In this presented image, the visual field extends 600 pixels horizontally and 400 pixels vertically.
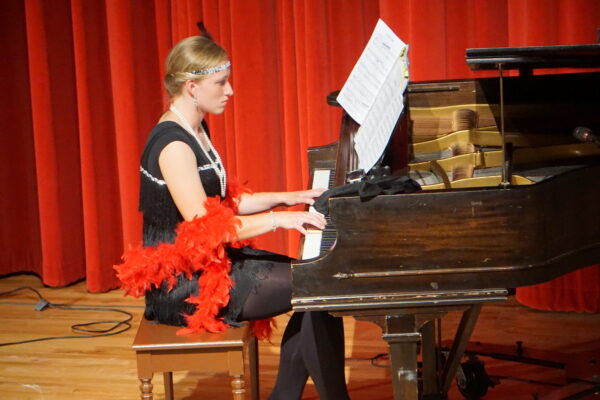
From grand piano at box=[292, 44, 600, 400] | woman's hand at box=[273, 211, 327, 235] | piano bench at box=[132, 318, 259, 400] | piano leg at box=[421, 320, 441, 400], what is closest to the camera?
grand piano at box=[292, 44, 600, 400]

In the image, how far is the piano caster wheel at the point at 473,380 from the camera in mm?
2631

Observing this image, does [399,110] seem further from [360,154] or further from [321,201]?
[321,201]

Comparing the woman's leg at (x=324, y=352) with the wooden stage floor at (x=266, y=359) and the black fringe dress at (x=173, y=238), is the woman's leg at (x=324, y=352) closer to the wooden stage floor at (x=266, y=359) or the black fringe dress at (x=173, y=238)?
the black fringe dress at (x=173, y=238)

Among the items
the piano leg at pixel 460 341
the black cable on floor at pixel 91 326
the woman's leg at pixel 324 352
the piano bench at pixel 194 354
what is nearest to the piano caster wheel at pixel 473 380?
the piano leg at pixel 460 341

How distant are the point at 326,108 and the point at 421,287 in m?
2.05

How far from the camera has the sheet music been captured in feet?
6.86

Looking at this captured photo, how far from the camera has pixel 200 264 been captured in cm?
227

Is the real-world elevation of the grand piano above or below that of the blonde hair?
below

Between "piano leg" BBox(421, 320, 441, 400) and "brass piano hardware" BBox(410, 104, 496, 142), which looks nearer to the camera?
"piano leg" BBox(421, 320, 441, 400)

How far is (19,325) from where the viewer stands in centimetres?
380

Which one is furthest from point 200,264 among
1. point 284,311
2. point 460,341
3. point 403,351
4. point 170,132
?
point 460,341

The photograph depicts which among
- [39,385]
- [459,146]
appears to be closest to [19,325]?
[39,385]

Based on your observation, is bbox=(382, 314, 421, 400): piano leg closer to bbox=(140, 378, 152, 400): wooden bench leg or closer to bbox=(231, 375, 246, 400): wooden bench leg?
bbox=(231, 375, 246, 400): wooden bench leg

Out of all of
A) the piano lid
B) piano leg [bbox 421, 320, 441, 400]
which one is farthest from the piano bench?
the piano lid
